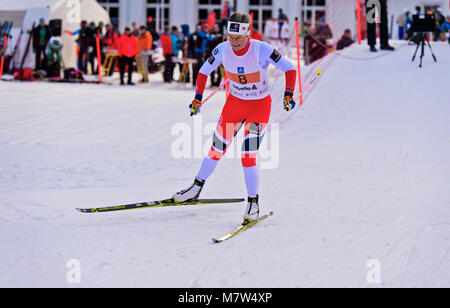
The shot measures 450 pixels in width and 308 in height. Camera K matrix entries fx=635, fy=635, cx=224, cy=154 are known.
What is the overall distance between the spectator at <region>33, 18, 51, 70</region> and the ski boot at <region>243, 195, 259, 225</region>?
14.4 meters

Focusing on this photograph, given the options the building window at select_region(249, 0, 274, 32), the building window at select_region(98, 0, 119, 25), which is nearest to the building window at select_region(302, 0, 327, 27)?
the building window at select_region(249, 0, 274, 32)

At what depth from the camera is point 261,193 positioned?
668cm

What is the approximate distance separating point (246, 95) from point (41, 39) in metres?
14.2

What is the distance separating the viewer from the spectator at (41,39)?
1836 cm

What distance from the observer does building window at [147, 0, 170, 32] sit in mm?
33281

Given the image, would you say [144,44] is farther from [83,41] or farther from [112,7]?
[112,7]

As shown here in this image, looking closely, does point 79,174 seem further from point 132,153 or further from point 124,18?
point 124,18

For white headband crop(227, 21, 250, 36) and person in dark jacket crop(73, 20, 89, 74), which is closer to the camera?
white headband crop(227, 21, 250, 36)

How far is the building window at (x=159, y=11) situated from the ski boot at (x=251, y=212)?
2891 centimetres

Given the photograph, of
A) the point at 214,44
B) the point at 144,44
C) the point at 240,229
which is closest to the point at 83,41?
the point at 144,44

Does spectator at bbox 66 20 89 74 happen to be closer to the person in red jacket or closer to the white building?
the person in red jacket

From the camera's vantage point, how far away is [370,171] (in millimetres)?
7816

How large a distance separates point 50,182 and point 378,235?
3.67m

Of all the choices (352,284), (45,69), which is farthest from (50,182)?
(45,69)
